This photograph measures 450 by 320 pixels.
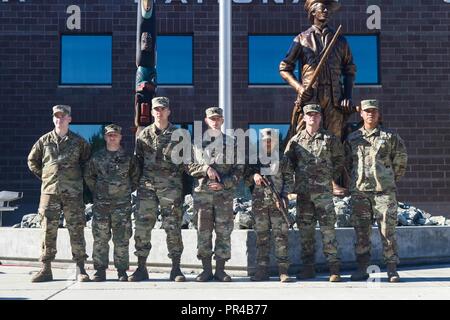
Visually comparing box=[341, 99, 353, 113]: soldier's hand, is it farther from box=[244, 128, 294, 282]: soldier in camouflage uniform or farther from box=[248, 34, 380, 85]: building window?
box=[248, 34, 380, 85]: building window

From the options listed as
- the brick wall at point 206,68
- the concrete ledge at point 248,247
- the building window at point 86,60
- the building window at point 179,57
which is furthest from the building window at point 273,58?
the concrete ledge at point 248,247

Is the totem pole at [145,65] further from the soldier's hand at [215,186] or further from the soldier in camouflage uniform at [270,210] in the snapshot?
the soldier in camouflage uniform at [270,210]

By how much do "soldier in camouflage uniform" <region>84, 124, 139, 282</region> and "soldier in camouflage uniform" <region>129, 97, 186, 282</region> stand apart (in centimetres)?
14

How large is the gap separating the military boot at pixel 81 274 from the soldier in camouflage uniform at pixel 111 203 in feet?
0.32

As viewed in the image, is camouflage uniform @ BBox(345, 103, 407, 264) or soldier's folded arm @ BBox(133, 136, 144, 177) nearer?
camouflage uniform @ BBox(345, 103, 407, 264)

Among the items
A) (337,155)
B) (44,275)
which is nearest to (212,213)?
(337,155)

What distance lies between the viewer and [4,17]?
17.5 meters

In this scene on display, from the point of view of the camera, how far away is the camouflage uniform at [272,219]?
6855 millimetres

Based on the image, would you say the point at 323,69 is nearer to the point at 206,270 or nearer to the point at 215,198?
the point at 215,198

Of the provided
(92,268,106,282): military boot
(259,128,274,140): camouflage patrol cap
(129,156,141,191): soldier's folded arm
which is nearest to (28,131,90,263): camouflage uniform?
(92,268,106,282): military boot

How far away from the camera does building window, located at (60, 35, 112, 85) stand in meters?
17.8

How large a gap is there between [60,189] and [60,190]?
0.01m

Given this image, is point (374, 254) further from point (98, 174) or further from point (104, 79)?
point (104, 79)

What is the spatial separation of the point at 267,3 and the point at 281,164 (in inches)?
460
